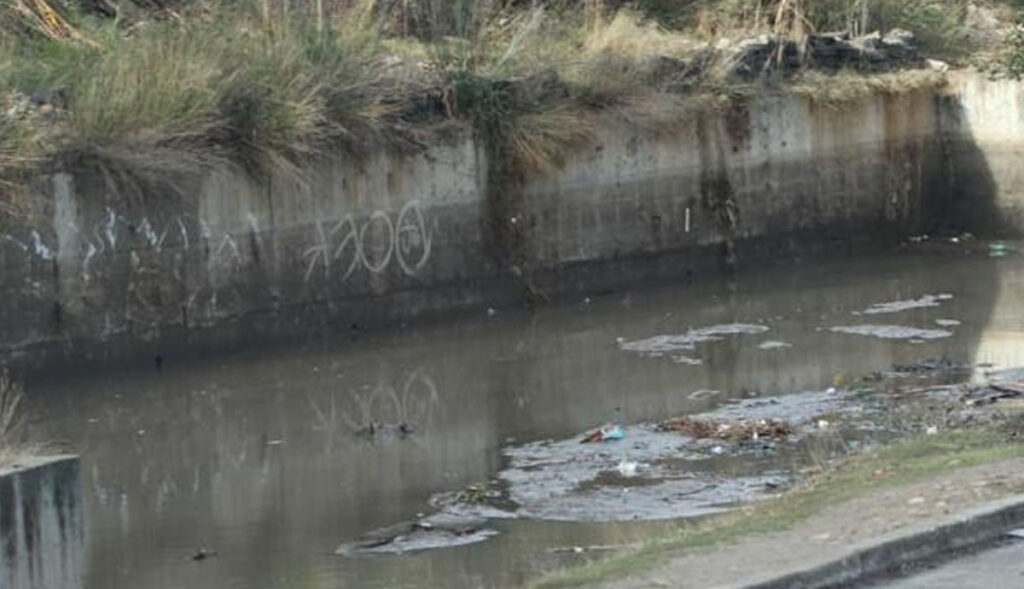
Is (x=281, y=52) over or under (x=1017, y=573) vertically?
Answer: over

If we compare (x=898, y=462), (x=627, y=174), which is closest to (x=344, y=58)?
(x=627, y=174)

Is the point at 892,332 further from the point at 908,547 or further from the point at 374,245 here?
the point at 908,547

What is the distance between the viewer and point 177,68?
22734 millimetres

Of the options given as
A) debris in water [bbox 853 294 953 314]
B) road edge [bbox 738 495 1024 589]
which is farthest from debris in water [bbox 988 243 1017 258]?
road edge [bbox 738 495 1024 589]

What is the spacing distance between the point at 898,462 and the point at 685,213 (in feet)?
44.6

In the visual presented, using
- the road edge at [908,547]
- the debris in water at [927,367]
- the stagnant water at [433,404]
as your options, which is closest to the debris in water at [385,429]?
the stagnant water at [433,404]

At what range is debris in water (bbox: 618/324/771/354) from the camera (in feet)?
73.3

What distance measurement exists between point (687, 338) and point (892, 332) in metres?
2.02

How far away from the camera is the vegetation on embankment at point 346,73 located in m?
22.0

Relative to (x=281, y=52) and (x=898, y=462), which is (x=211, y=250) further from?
(x=898, y=462)

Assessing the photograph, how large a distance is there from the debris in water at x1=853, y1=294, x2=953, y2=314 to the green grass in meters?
8.67

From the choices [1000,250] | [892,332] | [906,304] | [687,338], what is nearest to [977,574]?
[892,332]

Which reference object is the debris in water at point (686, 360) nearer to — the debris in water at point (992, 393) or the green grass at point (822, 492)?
the debris in water at point (992, 393)

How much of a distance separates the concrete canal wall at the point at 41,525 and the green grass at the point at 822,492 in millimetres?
2166
